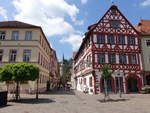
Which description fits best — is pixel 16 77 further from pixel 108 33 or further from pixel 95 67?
pixel 108 33

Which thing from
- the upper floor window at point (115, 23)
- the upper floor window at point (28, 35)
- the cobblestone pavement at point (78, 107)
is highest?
the upper floor window at point (115, 23)

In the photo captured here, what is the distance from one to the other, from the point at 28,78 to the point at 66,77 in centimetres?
4472

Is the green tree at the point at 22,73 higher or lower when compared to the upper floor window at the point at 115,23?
lower

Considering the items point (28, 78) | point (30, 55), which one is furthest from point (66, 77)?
point (28, 78)

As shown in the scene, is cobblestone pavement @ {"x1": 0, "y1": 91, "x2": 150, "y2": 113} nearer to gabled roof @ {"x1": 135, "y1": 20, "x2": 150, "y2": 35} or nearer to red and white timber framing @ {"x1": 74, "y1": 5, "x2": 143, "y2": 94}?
red and white timber framing @ {"x1": 74, "y1": 5, "x2": 143, "y2": 94}

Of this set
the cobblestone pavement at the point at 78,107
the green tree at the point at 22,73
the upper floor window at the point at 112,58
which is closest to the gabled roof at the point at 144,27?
the upper floor window at the point at 112,58

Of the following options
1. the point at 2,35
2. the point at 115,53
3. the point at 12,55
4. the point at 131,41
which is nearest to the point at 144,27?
the point at 131,41

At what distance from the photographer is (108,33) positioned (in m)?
24.6

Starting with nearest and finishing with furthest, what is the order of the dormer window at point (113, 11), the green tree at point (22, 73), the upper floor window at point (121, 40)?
the green tree at point (22, 73)
the upper floor window at point (121, 40)
the dormer window at point (113, 11)

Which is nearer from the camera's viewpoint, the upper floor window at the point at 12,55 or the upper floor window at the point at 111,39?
the upper floor window at the point at 12,55

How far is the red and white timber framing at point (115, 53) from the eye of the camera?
23.2 metres

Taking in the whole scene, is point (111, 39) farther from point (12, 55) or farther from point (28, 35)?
point (12, 55)

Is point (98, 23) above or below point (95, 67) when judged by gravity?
above

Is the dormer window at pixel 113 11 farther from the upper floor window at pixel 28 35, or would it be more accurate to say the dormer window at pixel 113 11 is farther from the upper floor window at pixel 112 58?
the upper floor window at pixel 28 35
